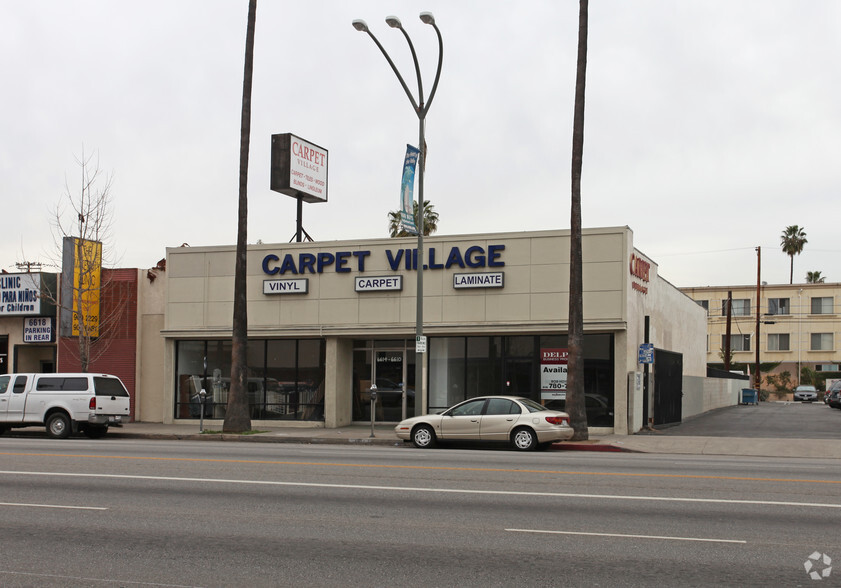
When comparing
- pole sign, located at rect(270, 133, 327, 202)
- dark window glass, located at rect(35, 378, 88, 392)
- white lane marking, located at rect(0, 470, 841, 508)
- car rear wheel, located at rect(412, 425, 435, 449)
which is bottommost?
car rear wheel, located at rect(412, 425, 435, 449)

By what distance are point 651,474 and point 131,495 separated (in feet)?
26.6

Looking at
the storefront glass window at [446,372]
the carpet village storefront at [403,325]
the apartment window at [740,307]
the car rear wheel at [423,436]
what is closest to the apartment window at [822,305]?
the apartment window at [740,307]

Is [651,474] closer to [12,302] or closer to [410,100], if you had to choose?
[410,100]

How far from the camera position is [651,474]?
1427 centimetres

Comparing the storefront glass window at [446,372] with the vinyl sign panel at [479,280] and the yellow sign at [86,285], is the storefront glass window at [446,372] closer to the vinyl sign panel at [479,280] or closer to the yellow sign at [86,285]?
the vinyl sign panel at [479,280]

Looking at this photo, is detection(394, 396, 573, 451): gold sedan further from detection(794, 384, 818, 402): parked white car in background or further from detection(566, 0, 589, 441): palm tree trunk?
detection(794, 384, 818, 402): parked white car in background

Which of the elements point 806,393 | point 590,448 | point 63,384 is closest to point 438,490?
point 590,448

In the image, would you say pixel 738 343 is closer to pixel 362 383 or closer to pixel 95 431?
pixel 362 383

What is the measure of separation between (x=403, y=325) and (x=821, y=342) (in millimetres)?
60512

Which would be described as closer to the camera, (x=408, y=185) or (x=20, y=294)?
(x=408, y=185)

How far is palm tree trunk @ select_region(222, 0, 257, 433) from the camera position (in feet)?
80.3

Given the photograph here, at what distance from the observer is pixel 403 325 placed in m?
26.3

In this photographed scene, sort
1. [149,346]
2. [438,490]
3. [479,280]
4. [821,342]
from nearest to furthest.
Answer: [438,490]
[479,280]
[149,346]
[821,342]

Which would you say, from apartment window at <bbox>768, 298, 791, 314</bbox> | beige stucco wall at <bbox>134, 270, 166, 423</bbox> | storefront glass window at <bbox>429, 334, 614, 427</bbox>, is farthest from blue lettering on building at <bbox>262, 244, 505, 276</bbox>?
apartment window at <bbox>768, 298, 791, 314</bbox>
